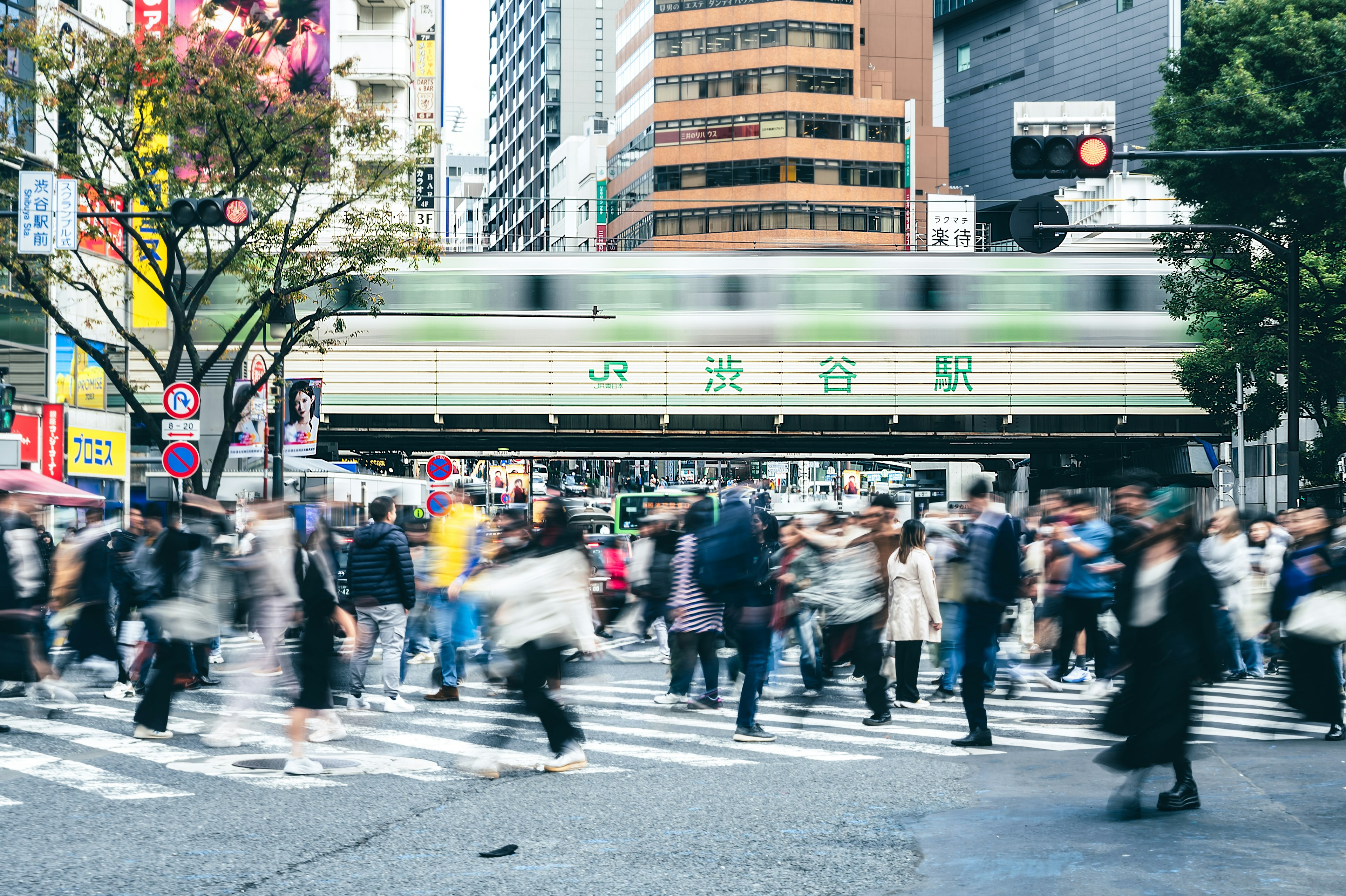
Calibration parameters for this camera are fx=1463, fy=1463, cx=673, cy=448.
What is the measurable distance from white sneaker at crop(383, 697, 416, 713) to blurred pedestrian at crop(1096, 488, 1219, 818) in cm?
659

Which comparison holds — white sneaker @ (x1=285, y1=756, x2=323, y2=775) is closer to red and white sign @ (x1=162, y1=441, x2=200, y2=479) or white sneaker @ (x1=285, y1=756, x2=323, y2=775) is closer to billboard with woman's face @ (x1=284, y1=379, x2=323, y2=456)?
red and white sign @ (x1=162, y1=441, x2=200, y2=479)

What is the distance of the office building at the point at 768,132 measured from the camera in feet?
239

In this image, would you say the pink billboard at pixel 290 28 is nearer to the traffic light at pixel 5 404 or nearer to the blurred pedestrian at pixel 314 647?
the traffic light at pixel 5 404

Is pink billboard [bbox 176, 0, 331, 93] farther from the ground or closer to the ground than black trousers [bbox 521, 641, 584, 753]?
farther from the ground

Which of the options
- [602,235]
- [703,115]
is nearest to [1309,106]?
[703,115]

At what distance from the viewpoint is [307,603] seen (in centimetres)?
945

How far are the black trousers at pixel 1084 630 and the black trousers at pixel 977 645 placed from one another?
3613 millimetres

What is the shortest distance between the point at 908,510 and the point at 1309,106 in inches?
1613

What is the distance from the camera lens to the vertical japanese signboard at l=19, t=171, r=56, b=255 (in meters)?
19.5

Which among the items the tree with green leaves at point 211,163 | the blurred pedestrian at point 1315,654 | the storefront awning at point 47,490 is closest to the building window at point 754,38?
the tree with green leaves at point 211,163

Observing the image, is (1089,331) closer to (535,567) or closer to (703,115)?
(535,567)

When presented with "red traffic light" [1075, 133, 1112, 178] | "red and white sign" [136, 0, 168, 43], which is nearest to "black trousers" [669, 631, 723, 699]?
"red traffic light" [1075, 133, 1112, 178]

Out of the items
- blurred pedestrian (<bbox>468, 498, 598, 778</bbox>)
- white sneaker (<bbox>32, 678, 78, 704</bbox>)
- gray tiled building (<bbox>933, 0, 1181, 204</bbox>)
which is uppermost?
gray tiled building (<bbox>933, 0, 1181, 204</bbox>)

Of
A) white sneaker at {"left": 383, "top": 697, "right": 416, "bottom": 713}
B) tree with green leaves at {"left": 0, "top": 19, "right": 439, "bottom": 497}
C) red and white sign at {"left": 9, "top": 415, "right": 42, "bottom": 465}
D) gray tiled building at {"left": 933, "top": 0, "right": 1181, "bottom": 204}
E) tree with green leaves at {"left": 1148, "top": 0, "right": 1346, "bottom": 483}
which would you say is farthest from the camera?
gray tiled building at {"left": 933, "top": 0, "right": 1181, "bottom": 204}
